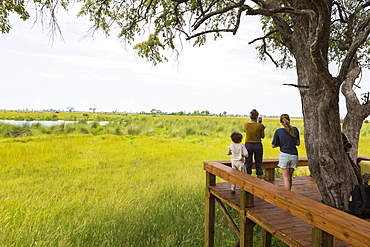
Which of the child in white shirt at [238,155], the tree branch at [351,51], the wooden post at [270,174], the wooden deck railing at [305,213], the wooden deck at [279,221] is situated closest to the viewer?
the wooden deck railing at [305,213]

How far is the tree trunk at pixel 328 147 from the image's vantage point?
3.49 m

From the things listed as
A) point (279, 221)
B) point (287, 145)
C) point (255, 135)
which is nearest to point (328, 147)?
point (287, 145)

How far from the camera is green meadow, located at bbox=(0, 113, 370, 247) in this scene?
566cm

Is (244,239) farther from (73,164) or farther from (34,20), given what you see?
(73,164)

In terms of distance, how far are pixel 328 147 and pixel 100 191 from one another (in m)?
7.70

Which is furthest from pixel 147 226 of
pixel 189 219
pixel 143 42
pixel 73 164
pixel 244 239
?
pixel 73 164

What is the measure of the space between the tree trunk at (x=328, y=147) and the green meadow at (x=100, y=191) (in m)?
2.01

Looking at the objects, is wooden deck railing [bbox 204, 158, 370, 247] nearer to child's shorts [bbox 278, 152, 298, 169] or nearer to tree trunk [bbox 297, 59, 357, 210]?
child's shorts [bbox 278, 152, 298, 169]

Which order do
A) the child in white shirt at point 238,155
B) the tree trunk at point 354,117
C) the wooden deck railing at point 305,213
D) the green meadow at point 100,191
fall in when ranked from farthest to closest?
the tree trunk at point 354,117
the green meadow at point 100,191
the child in white shirt at point 238,155
the wooden deck railing at point 305,213

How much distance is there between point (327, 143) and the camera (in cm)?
352

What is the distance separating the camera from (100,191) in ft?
29.5

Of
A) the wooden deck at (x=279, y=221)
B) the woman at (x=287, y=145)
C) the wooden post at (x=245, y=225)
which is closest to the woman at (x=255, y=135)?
the woman at (x=287, y=145)

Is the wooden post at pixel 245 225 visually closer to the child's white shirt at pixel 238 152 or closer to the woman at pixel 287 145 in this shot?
the child's white shirt at pixel 238 152

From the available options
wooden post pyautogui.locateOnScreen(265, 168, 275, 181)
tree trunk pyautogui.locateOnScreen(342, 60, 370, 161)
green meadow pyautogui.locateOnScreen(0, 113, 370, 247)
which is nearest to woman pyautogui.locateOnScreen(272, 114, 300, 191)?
wooden post pyautogui.locateOnScreen(265, 168, 275, 181)
